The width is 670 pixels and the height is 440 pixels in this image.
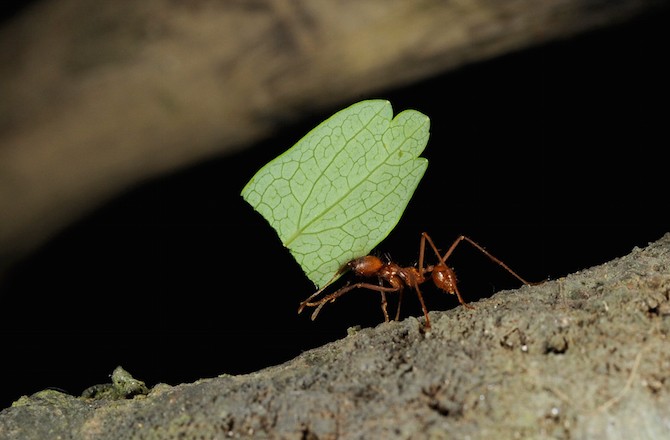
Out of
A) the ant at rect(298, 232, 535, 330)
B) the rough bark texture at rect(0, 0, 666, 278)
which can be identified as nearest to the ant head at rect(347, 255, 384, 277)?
the ant at rect(298, 232, 535, 330)

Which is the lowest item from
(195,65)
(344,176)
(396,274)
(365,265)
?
(396,274)

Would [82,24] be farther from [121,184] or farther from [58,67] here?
[121,184]

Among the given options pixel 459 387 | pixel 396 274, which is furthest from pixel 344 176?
pixel 459 387

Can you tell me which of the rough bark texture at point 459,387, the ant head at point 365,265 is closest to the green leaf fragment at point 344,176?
the ant head at point 365,265

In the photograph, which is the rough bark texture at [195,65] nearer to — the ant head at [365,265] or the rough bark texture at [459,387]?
the ant head at [365,265]

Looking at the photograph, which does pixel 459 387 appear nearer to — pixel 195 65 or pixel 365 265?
pixel 365 265

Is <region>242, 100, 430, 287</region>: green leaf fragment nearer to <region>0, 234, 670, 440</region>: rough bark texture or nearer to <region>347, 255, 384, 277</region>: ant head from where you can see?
<region>347, 255, 384, 277</region>: ant head
